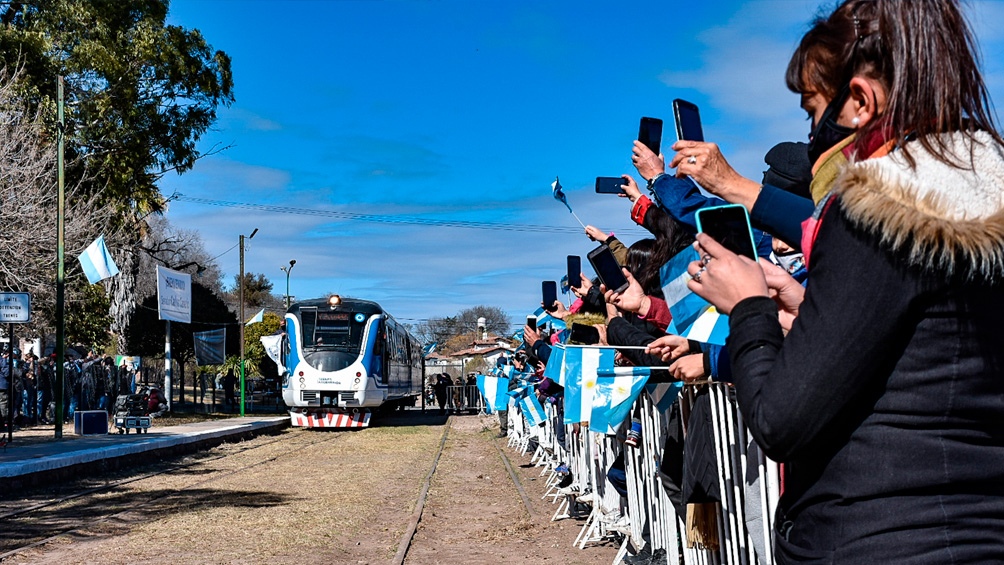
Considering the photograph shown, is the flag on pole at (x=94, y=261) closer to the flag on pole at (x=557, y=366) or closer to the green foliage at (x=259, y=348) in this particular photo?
the flag on pole at (x=557, y=366)

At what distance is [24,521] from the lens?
1030cm

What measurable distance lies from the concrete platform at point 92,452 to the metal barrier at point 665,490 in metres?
7.09

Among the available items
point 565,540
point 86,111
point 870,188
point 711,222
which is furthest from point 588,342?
point 86,111

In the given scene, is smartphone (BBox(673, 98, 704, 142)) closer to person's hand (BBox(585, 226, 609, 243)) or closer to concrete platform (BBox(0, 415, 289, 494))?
person's hand (BBox(585, 226, 609, 243))

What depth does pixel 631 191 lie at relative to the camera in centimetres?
494

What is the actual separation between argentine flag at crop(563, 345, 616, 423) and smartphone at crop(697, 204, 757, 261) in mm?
3092

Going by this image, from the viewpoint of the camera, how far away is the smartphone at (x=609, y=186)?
16.4 feet

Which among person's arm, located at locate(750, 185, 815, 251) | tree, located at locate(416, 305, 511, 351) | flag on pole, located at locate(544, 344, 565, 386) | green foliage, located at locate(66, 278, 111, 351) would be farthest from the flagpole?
tree, located at locate(416, 305, 511, 351)

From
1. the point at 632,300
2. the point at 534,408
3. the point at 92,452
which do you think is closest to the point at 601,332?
the point at 632,300

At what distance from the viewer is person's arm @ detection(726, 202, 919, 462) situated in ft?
5.49

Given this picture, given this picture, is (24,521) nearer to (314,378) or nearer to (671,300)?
(671,300)

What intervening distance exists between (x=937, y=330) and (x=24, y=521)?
1055 cm

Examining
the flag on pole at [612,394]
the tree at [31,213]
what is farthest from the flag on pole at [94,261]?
the flag on pole at [612,394]

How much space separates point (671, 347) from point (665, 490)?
1685 millimetres
